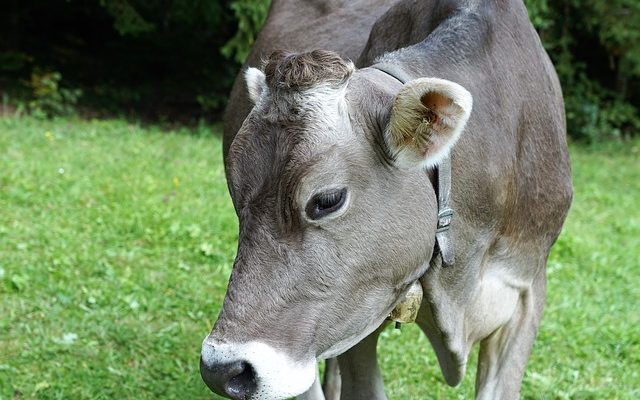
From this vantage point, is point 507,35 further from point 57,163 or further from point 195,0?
point 195,0

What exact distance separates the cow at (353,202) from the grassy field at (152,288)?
190cm

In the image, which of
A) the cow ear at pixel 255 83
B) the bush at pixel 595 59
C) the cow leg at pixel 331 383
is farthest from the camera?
the bush at pixel 595 59

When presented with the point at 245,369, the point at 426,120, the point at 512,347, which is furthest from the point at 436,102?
the point at 512,347

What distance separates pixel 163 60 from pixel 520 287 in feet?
38.7

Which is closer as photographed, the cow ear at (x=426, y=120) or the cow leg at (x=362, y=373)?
the cow ear at (x=426, y=120)

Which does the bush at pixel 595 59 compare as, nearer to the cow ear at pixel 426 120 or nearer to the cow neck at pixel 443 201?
the cow neck at pixel 443 201

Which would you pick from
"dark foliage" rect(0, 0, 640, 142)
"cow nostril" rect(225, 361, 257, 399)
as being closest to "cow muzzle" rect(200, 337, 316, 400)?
"cow nostril" rect(225, 361, 257, 399)

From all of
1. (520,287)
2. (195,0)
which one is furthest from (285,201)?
(195,0)

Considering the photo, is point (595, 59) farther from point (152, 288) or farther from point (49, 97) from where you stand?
point (152, 288)

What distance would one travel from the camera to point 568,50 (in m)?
13.1

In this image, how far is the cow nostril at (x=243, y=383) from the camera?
239 centimetres

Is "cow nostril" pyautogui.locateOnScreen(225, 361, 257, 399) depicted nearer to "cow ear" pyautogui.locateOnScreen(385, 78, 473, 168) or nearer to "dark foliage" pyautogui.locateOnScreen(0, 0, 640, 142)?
"cow ear" pyautogui.locateOnScreen(385, 78, 473, 168)

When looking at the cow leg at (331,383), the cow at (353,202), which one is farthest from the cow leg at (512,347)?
the cow leg at (331,383)

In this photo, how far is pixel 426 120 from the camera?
252 cm
